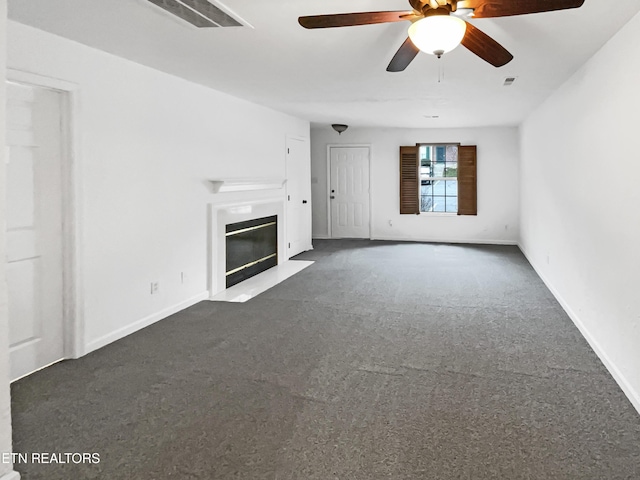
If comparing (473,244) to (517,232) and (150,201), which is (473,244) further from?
(150,201)

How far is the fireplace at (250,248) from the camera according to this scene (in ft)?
18.9

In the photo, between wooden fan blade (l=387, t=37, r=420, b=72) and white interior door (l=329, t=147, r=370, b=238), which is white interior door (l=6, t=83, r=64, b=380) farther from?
white interior door (l=329, t=147, r=370, b=238)

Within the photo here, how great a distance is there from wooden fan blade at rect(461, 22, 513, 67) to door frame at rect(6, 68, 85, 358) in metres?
2.59

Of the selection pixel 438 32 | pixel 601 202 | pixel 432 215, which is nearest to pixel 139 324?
pixel 438 32

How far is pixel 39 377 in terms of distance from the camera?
10.4ft

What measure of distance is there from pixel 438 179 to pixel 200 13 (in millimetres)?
7638

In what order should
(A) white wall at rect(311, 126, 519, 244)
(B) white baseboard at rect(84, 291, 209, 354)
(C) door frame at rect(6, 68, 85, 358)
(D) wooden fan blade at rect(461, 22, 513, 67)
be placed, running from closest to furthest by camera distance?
(D) wooden fan blade at rect(461, 22, 513, 67)
(C) door frame at rect(6, 68, 85, 358)
(B) white baseboard at rect(84, 291, 209, 354)
(A) white wall at rect(311, 126, 519, 244)

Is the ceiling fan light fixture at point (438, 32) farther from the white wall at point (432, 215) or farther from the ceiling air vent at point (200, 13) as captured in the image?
the white wall at point (432, 215)

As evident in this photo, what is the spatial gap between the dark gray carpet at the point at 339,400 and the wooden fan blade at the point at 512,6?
77.5 inches

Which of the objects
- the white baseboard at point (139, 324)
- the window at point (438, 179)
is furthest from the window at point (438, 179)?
the white baseboard at point (139, 324)

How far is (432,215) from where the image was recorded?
9688 millimetres

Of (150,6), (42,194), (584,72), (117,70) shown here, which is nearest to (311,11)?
(150,6)

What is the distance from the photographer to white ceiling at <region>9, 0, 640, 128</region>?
2.80 meters

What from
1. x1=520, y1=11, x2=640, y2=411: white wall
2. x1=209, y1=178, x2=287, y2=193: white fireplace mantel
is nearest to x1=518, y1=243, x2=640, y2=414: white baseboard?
x1=520, y1=11, x2=640, y2=411: white wall
